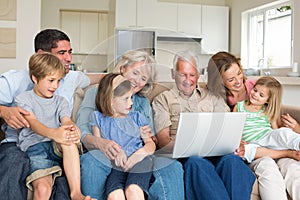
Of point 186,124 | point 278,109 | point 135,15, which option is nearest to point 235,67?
point 278,109

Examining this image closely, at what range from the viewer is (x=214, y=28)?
233 inches

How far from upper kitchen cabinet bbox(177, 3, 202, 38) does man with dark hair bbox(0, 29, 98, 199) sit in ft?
13.2

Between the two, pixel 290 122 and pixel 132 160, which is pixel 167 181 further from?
pixel 290 122

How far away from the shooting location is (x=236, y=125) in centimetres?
168

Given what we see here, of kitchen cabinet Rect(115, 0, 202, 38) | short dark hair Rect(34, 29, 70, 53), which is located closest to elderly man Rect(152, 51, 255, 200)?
short dark hair Rect(34, 29, 70, 53)

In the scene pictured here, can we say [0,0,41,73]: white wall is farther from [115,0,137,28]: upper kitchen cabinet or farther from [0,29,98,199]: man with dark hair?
[0,29,98,199]: man with dark hair

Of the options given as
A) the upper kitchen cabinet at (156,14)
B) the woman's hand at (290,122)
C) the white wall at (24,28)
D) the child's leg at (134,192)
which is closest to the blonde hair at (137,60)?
the child's leg at (134,192)

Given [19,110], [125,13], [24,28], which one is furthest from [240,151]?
[125,13]

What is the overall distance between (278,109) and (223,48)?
13.5 ft

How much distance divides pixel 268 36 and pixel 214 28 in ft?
3.18

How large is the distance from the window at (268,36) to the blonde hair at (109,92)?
3.47 metres

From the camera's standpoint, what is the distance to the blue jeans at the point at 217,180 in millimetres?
1568

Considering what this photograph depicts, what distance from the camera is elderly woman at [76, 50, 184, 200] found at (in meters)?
1.52

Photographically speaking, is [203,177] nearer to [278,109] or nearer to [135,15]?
[278,109]
